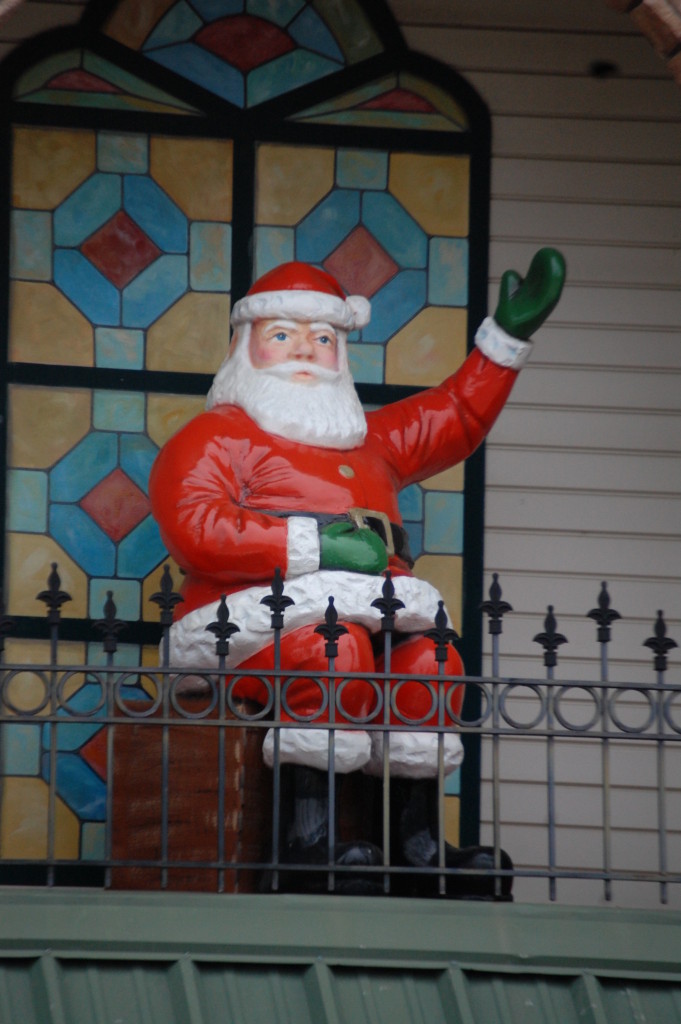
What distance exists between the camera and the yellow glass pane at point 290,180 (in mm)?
7270

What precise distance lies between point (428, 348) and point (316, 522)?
1652 mm

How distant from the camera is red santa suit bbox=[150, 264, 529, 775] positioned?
5633 mm

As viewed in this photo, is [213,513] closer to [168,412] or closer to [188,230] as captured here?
[168,412]

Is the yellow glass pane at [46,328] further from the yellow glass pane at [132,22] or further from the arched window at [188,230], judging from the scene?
the yellow glass pane at [132,22]

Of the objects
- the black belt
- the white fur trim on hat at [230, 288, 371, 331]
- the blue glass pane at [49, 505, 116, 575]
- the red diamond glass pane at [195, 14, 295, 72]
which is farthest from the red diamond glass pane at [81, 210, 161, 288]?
the black belt

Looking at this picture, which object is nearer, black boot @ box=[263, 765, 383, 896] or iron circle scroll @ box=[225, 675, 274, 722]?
iron circle scroll @ box=[225, 675, 274, 722]

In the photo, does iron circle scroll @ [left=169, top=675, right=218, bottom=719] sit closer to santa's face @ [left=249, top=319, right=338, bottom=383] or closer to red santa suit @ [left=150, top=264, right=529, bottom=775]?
red santa suit @ [left=150, top=264, right=529, bottom=775]

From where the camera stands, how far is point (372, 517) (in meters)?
5.93

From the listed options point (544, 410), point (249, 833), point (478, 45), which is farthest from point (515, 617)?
point (478, 45)

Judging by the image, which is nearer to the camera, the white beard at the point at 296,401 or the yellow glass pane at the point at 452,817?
the white beard at the point at 296,401

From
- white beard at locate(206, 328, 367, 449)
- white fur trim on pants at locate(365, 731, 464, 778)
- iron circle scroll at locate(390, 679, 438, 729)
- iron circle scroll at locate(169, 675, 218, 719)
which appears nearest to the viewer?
iron circle scroll at locate(169, 675, 218, 719)

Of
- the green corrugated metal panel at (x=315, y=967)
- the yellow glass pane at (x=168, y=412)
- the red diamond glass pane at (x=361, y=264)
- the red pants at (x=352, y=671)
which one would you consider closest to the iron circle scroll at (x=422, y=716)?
the red pants at (x=352, y=671)

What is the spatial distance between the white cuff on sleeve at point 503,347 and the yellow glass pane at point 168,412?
1.22 m

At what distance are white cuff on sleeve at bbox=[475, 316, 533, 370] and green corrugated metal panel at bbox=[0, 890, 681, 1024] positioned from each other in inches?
83.5
